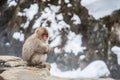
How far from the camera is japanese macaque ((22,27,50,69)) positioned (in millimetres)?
5484

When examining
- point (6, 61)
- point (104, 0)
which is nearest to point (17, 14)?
point (104, 0)

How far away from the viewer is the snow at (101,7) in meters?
8.53

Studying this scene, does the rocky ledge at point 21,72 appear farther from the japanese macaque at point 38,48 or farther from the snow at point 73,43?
the snow at point 73,43

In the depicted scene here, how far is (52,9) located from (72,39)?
0.92 meters

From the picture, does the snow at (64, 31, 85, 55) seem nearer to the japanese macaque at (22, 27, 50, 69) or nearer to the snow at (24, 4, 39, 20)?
the snow at (24, 4, 39, 20)

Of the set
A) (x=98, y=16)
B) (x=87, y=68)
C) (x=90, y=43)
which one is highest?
(x=98, y=16)

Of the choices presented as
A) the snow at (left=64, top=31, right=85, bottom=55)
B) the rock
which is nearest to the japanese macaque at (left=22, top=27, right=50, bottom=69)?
the rock

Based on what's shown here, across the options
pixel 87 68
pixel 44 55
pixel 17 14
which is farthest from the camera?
pixel 17 14

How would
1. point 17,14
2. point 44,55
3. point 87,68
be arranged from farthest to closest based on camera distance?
point 17,14, point 87,68, point 44,55

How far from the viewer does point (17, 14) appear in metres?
9.06

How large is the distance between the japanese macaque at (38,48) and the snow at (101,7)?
325 centimetres

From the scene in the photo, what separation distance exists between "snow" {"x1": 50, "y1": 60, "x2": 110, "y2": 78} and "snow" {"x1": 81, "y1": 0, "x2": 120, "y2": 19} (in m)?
1.18

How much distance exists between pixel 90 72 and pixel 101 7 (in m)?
1.64

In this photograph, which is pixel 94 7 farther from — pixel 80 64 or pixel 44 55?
pixel 44 55
